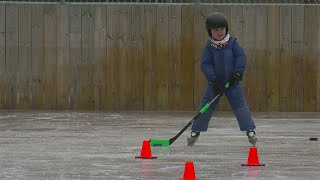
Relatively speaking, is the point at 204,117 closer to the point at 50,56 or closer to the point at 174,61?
the point at 174,61

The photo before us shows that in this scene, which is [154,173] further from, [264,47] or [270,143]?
[264,47]

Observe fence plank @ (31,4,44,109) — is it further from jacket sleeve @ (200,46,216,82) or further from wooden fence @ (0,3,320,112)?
jacket sleeve @ (200,46,216,82)

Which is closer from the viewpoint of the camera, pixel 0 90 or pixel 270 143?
pixel 270 143

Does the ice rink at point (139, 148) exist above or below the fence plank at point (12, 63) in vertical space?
below

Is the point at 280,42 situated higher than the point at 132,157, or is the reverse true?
the point at 280,42

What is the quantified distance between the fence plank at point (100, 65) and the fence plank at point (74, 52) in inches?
14.1

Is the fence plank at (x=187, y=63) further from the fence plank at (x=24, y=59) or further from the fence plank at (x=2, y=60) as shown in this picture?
the fence plank at (x=2, y=60)

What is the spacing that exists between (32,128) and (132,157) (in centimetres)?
467

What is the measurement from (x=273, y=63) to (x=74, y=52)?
4.18 metres

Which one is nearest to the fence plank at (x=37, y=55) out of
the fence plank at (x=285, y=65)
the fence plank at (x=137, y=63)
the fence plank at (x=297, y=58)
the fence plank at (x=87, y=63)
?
the fence plank at (x=87, y=63)

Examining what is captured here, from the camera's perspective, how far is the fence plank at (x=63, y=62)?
65.5 ft

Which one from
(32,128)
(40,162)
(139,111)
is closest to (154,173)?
(40,162)

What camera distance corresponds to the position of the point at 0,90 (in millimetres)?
20047

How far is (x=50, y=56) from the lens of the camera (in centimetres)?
1998
